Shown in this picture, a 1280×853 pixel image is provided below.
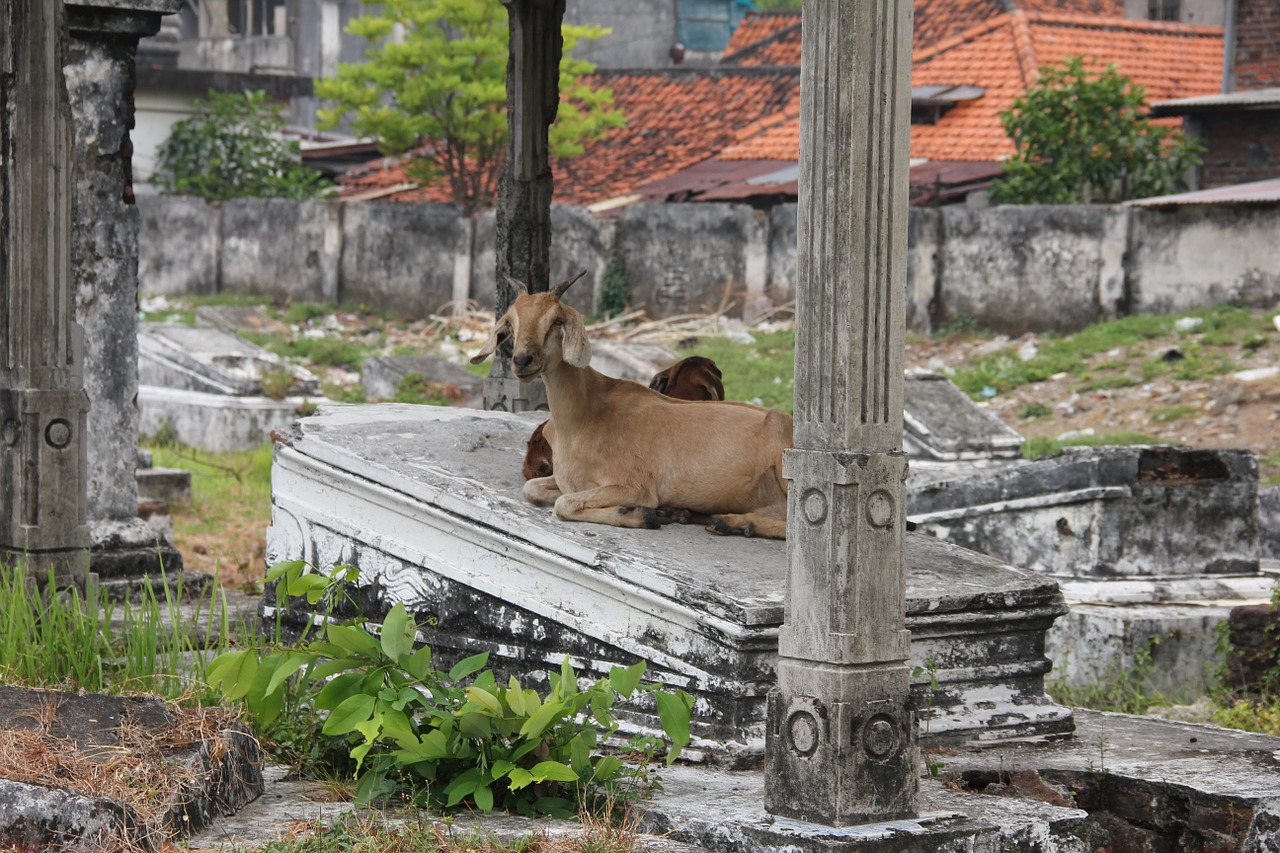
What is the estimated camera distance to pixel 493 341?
17.2 ft

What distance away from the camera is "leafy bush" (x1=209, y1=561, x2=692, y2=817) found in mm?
4223

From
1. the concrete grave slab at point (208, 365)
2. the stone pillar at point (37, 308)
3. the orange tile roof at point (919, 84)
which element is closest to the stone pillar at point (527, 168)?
the stone pillar at point (37, 308)

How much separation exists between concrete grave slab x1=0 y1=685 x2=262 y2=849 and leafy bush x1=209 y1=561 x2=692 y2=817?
0.64 ft

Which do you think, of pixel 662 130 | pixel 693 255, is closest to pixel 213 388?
pixel 693 255

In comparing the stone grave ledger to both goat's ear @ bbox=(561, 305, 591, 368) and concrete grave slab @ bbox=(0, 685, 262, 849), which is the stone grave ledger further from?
concrete grave slab @ bbox=(0, 685, 262, 849)

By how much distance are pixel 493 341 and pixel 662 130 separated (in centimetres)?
2021

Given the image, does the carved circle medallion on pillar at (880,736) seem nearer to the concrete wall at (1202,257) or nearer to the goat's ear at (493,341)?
the goat's ear at (493,341)

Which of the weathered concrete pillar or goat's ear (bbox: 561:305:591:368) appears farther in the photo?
the weathered concrete pillar

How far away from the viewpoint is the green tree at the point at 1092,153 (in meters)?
17.8

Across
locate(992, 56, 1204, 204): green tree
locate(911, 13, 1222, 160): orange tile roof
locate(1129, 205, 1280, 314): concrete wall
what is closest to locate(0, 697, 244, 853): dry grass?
locate(1129, 205, 1280, 314): concrete wall

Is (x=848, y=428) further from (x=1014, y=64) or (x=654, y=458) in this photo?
(x=1014, y=64)

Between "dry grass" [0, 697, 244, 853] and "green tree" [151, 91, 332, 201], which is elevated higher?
"green tree" [151, 91, 332, 201]

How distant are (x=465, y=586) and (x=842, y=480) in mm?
→ 1851

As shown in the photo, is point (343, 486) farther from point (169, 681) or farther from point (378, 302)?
point (378, 302)
